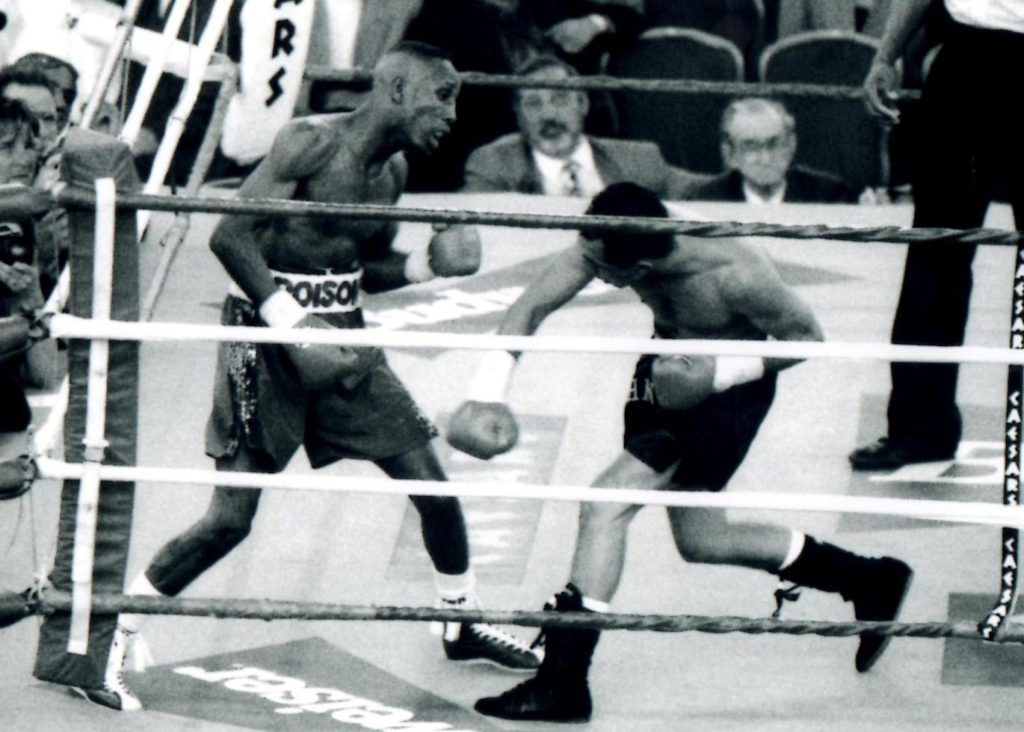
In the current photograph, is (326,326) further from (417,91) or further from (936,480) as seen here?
(936,480)

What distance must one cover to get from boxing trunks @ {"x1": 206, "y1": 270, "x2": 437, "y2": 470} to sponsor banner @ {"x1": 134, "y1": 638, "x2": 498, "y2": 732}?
378 mm

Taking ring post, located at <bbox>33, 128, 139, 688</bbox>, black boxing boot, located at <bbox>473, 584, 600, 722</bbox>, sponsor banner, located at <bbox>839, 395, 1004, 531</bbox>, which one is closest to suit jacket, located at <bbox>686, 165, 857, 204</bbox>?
sponsor banner, located at <bbox>839, 395, 1004, 531</bbox>

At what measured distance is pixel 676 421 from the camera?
3822 millimetres

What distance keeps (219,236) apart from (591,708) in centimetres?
104

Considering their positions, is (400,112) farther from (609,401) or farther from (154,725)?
(609,401)

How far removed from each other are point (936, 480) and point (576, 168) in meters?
2.19

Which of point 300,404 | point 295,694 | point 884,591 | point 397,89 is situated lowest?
point 295,694

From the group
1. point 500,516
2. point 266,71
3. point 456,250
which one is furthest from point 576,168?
point 456,250

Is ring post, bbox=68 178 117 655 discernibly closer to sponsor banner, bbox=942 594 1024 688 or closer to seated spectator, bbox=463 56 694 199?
sponsor banner, bbox=942 594 1024 688

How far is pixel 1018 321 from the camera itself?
133 inches

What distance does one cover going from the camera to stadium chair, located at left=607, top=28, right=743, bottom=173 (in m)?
6.95

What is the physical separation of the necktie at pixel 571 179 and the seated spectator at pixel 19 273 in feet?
6.26

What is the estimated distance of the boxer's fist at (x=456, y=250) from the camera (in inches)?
153

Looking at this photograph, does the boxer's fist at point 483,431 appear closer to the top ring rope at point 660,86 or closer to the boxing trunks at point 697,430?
the boxing trunks at point 697,430
